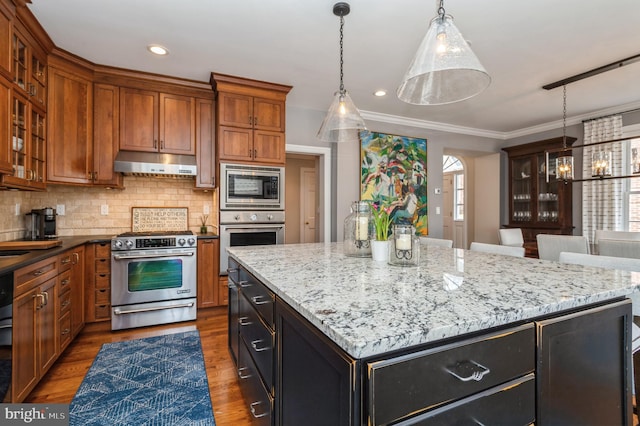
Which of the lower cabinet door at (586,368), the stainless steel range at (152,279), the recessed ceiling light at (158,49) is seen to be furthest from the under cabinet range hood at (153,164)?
the lower cabinet door at (586,368)

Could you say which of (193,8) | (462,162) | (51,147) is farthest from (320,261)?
(462,162)

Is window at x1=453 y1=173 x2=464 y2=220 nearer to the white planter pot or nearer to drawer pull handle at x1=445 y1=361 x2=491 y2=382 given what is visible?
the white planter pot

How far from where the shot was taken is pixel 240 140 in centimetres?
352

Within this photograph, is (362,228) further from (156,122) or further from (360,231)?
(156,122)

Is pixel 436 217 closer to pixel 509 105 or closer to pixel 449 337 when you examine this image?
pixel 509 105

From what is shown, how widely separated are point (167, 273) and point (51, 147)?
1.57m

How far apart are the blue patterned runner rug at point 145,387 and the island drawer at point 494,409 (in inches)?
57.4

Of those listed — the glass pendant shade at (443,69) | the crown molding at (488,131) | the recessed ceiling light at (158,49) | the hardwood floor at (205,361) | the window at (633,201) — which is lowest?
the hardwood floor at (205,361)

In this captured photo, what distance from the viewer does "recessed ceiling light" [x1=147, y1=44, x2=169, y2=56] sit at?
2734 mm

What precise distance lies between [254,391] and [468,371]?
1.12m

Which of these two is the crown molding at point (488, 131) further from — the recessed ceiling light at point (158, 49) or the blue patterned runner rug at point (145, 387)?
the blue patterned runner rug at point (145, 387)

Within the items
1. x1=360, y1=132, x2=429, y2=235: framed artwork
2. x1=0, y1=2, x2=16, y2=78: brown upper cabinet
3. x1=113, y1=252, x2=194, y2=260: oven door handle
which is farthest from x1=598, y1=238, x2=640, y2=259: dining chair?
x1=0, y1=2, x2=16, y2=78: brown upper cabinet

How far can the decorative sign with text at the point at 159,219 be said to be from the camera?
12.0ft

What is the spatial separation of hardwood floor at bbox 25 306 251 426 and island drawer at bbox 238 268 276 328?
28.5 inches
